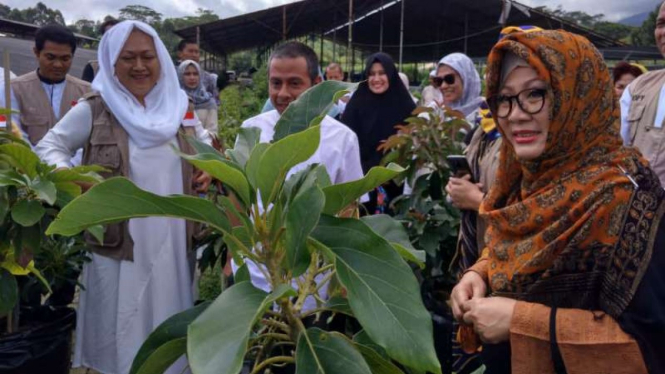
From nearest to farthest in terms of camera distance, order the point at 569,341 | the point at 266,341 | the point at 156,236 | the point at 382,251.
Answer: the point at 382,251
the point at 266,341
the point at 569,341
the point at 156,236

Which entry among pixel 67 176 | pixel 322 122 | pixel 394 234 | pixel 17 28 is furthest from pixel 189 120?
pixel 17 28

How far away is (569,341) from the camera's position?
1.31 m

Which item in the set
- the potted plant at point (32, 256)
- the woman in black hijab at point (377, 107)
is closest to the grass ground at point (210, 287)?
the woman in black hijab at point (377, 107)

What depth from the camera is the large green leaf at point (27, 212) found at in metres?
1.84

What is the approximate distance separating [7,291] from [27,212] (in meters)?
0.33

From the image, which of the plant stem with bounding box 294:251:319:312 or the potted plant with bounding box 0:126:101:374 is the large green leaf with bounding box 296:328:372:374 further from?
the potted plant with bounding box 0:126:101:374

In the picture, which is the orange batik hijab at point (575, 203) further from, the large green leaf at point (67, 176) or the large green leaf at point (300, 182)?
the large green leaf at point (67, 176)

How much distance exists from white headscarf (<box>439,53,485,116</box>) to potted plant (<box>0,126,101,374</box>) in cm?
216

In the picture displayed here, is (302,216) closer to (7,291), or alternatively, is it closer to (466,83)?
(7,291)

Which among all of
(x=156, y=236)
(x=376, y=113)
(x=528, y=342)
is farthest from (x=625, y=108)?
(x=156, y=236)

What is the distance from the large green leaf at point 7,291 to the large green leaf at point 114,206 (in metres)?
1.35

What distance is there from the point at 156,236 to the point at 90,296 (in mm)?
401

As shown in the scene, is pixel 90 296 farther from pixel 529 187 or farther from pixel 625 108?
pixel 625 108

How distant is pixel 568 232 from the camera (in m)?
1.34
